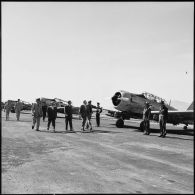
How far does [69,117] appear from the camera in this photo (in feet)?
55.9

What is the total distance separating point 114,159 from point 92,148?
2.14 m

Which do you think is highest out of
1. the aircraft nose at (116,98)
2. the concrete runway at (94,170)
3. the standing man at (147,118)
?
the aircraft nose at (116,98)

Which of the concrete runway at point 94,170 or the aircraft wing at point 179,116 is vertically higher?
the aircraft wing at point 179,116

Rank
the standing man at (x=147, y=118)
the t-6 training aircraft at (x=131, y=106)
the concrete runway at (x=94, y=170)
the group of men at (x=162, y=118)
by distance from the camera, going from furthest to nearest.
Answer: the t-6 training aircraft at (x=131, y=106) → the standing man at (x=147, y=118) → the group of men at (x=162, y=118) → the concrete runway at (x=94, y=170)

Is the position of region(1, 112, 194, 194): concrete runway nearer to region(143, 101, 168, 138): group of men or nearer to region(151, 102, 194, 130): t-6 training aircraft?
region(143, 101, 168, 138): group of men

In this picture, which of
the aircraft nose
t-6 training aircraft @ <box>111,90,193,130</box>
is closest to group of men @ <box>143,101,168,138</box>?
t-6 training aircraft @ <box>111,90,193,130</box>

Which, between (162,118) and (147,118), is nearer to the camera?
(162,118)

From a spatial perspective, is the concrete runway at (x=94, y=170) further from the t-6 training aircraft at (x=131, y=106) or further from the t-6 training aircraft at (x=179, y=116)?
the t-6 training aircraft at (x=131, y=106)

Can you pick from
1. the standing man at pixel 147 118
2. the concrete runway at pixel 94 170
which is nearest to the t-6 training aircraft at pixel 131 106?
the standing man at pixel 147 118

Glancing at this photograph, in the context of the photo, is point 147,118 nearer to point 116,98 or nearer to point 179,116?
point 179,116

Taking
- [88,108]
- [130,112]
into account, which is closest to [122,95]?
[130,112]

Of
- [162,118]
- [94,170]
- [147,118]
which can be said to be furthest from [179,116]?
[94,170]

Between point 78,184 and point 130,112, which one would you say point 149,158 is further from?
point 130,112

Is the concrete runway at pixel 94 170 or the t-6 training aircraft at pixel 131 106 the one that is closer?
the concrete runway at pixel 94 170
